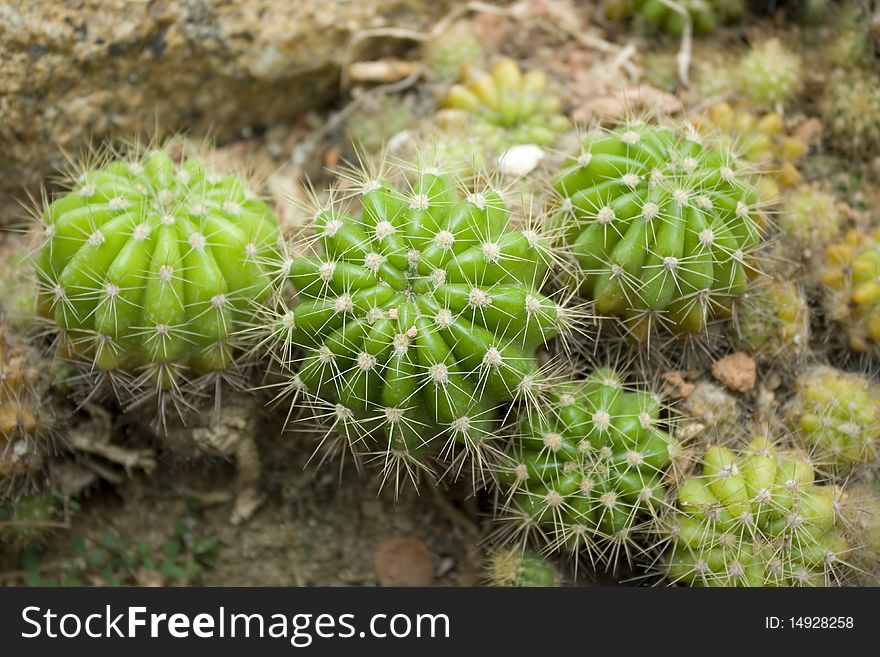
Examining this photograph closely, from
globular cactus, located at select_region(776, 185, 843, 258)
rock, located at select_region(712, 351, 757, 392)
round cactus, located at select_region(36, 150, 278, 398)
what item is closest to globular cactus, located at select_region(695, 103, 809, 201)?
globular cactus, located at select_region(776, 185, 843, 258)

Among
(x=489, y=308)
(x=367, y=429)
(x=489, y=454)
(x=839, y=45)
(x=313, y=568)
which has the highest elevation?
(x=839, y=45)

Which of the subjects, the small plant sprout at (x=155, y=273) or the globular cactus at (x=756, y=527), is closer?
the globular cactus at (x=756, y=527)

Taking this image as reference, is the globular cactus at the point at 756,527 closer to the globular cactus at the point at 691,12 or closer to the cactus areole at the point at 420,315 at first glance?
the cactus areole at the point at 420,315

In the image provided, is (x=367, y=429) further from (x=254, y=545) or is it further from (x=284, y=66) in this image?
(x=284, y=66)

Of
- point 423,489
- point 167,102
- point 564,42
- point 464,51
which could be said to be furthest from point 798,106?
point 167,102
